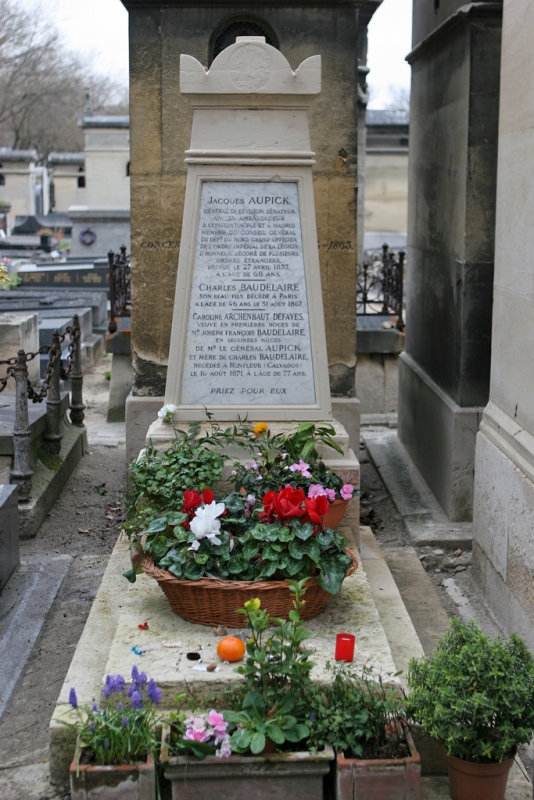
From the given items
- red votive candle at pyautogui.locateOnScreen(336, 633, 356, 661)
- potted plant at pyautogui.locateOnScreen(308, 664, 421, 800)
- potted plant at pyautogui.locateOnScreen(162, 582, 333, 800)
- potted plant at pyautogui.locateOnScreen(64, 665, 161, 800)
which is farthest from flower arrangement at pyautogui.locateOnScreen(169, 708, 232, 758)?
red votive candle at pyautogui.locateOnScreen(336, 633, 356, 661)

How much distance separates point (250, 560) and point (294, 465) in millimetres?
692

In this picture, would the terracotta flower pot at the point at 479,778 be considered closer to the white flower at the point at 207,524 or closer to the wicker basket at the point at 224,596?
the wicker basket at the point at 224,596

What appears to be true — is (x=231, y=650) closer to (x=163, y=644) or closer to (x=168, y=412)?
(x=163, y=644)

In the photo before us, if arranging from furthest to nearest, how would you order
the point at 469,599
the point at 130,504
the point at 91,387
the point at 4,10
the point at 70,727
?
the point at 4,10 → the point at 91,387 → the point at 469,599 → the point at 130,504 → the point at 70,727

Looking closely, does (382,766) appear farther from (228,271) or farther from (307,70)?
(307,70)

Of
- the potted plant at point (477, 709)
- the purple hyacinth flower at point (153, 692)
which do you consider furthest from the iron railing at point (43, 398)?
the potted plant at point (477, 709)

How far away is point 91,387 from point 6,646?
28.2 ft

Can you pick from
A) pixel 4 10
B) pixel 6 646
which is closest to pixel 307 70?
pixel 6 646

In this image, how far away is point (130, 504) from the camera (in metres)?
5.52

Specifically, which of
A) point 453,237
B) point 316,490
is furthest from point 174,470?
point 453,237

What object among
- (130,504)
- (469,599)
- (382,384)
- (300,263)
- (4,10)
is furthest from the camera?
(4,10)

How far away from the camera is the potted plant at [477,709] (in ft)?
12.5

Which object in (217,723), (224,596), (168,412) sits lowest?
(217,723)

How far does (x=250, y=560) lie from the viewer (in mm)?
4766
